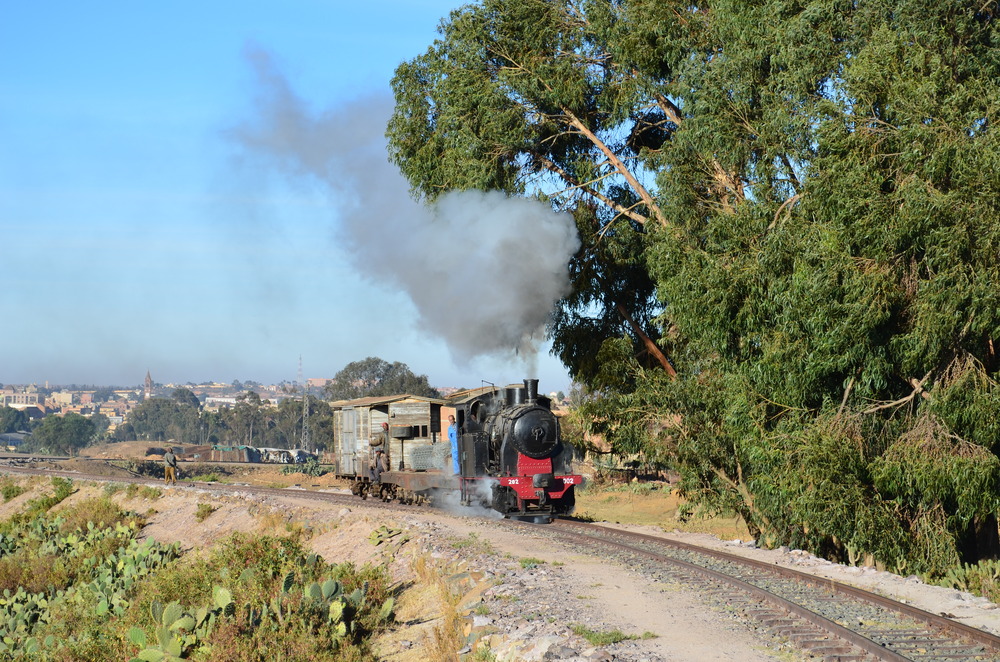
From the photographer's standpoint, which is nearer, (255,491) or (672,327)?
(672,327)

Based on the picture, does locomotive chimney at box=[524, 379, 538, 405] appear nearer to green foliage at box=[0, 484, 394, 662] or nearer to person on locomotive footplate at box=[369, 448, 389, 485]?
green foliage at box=[0, 484, 394, 662]

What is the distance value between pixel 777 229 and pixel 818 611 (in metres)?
10.8

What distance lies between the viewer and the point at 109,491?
39156mm

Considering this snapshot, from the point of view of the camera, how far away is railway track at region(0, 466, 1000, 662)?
1023 centimetres

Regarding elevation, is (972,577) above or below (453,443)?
below

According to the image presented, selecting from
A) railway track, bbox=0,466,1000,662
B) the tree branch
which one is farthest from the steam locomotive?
the tree branch

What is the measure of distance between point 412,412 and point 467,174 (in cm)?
733

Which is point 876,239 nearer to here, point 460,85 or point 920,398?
point 920,398

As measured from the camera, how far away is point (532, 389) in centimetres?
2302

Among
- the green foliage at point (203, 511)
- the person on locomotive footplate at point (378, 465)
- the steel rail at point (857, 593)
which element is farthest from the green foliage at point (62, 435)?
the steel rail at point (857, 593)

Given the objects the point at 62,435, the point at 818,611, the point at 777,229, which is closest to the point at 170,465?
the point at 777,229

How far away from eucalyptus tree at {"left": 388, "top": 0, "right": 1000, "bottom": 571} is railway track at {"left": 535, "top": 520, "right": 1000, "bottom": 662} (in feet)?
12.3

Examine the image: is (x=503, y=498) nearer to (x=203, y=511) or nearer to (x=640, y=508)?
(x=203, y=511)

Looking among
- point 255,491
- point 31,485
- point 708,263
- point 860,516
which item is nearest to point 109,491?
point 255,491
